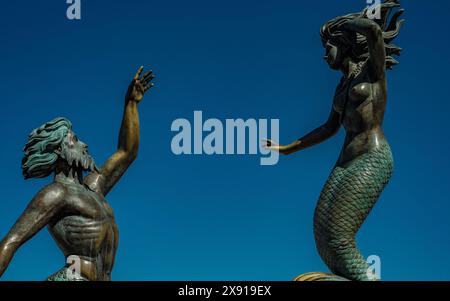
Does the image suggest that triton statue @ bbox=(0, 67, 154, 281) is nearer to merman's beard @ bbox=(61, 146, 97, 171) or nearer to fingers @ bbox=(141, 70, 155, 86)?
merman's beard @ bbox=(61, 146, 97, 171)

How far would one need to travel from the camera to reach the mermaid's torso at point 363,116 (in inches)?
305

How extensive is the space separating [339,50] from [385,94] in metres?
0.77

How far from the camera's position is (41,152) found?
292 inches

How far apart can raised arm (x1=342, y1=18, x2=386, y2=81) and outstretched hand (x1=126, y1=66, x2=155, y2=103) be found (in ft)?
7.21

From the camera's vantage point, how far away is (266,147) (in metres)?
8.95

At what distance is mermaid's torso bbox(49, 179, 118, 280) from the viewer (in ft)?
23.7

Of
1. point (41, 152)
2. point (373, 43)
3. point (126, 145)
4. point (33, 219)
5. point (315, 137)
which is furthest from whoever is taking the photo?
point (315, 137)

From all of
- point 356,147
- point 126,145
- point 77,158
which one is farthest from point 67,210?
point 356,147

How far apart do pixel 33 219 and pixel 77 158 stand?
0.76m

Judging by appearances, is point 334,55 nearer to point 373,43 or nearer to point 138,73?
point 373,43
